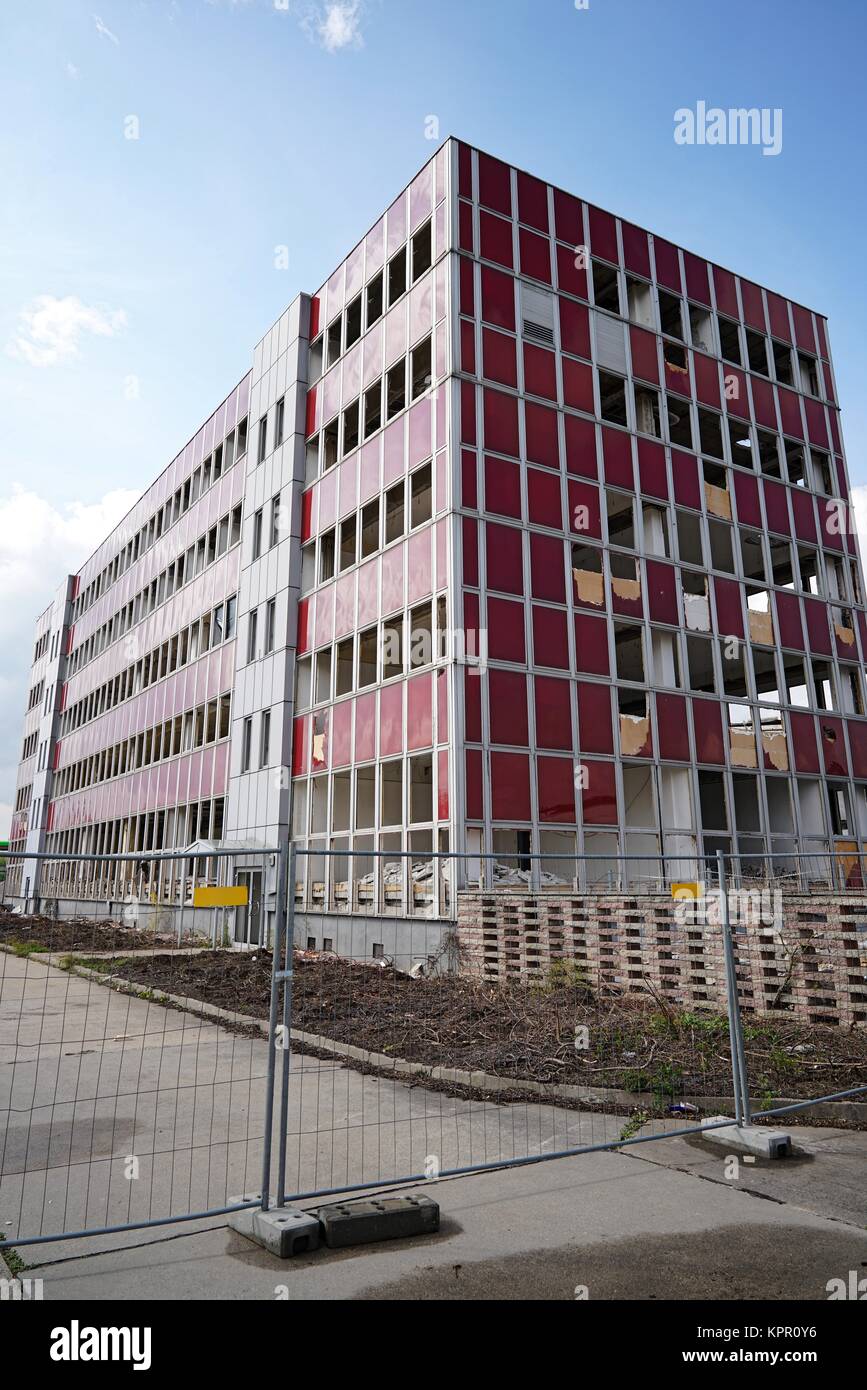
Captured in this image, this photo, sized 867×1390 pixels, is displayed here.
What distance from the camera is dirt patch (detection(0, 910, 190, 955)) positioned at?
7250mm

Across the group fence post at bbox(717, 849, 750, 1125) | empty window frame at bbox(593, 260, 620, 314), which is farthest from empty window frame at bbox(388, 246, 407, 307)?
fence post at bbox(717, 849, 750, 1125)

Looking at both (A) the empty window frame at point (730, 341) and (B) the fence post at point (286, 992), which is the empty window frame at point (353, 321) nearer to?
(A) the empty window frame at point (730, 341)

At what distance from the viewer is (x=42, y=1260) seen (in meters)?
4.26

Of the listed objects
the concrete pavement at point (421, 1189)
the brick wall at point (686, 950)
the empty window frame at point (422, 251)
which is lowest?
the concrete pavement at point (421, 1189)

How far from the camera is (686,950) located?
10750mm

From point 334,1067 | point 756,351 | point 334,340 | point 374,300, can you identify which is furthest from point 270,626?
point 334,1067

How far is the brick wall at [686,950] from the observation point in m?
9.21

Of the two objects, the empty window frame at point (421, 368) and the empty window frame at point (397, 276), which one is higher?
the empty window frame at point (397, 276)

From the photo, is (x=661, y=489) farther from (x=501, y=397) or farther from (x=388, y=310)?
(x=388, y=310)

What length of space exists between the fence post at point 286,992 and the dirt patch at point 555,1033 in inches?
149

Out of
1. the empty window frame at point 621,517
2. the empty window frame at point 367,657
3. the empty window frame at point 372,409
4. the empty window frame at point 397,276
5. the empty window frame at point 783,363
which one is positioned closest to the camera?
the empty window frame at point 367,657

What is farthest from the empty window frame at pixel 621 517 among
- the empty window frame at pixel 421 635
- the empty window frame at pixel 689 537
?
the empty window frame at pixel 421 635

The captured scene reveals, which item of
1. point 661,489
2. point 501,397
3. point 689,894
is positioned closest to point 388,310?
point 501,397

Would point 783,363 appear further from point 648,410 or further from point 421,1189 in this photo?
point 421,1189
